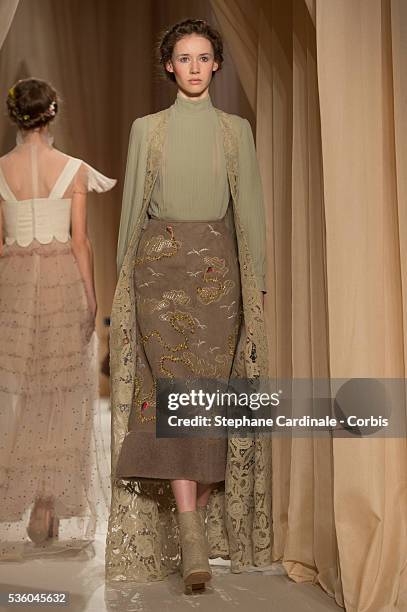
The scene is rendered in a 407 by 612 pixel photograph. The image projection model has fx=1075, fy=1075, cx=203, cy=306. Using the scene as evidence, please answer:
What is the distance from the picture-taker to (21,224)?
3844 mm

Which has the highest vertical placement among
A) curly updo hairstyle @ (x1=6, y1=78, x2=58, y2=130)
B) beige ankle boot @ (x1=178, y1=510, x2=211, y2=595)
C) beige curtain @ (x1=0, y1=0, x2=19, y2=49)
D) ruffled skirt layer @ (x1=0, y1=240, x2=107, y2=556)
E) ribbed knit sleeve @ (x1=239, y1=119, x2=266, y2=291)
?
beige curtain @ (x1=0, y1=0, x2=19, y2=49)

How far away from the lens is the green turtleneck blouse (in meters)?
3.25

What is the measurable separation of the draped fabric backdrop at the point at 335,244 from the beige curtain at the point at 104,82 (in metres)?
2.94

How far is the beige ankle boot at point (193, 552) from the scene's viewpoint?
302 cm

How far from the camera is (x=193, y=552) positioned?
304 cm

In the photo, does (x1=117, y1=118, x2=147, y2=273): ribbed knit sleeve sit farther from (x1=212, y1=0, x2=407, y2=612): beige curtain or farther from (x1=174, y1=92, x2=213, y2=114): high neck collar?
(x1=212, y1=0, x2=407, y2=612): beige curtain

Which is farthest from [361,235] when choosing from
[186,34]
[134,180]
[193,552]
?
[193,552]

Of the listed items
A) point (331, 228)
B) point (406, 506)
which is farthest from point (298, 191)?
point (406, 506)

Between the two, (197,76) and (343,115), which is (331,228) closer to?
(343,115)

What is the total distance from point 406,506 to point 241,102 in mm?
2192

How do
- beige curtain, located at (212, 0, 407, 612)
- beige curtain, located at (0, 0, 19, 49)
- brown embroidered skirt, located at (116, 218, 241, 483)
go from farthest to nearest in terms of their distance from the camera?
beige curtain, located at (0, 0, 19, 49), brown embroidered skirt, located at (116, 218, 241, 483), beige curtain, located at (212, 0, 407, 612)

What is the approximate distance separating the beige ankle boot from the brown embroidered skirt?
0.45 ft

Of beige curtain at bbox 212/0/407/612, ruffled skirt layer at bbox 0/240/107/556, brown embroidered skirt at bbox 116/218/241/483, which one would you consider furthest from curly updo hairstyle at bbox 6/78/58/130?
beige curtain at bbox 212/0/407/612

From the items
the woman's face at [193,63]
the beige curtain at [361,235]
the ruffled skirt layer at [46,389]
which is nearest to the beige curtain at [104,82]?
the ruffled skirt layer at [46,389]
